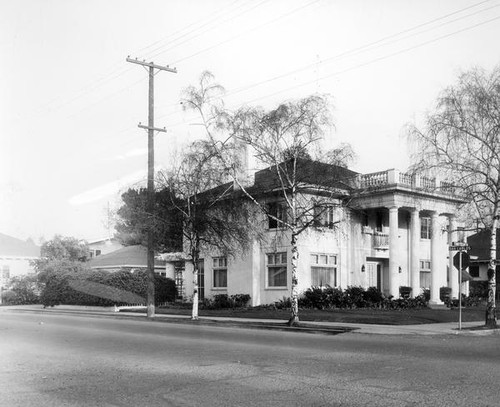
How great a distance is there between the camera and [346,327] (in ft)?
68.5

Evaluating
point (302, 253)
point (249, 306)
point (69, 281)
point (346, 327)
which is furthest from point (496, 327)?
point (69, 281)

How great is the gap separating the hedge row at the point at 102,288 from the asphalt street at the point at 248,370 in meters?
19.8

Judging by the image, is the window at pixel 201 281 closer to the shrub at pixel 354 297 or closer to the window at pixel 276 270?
the window at pixel 276 270

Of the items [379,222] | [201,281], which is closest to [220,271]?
[201,281]

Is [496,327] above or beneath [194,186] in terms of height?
beneath

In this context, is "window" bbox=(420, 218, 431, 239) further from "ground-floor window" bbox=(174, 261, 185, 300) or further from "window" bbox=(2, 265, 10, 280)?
"window" bbox=(2, 265, 10, 280)

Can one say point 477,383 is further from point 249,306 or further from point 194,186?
point 249,306

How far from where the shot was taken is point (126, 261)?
4809cm

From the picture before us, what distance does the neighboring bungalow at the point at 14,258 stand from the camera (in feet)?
188

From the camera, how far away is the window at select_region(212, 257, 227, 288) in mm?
36125

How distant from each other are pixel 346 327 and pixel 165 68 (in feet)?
52.3

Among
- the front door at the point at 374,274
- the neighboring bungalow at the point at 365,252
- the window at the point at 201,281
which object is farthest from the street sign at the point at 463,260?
the window at the point at 201,281

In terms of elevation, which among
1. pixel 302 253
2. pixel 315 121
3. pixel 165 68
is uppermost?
pixel 165 68

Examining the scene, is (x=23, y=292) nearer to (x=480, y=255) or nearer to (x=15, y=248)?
(x=15, y=248)
